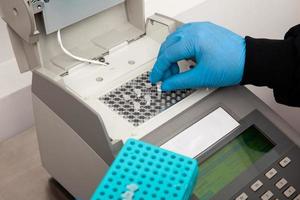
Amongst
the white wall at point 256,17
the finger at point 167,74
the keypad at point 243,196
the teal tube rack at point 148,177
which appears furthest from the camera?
the white wall at point 256,17

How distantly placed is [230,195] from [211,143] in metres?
0.09

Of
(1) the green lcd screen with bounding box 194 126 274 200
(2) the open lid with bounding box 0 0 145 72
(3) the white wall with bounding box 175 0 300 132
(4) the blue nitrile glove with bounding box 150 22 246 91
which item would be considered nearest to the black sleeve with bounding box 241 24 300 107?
(4) the blue nitrile glove with bounding box 150 22 246 91

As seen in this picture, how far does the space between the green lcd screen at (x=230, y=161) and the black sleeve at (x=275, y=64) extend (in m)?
0.12


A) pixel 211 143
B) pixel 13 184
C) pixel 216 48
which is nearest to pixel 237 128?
pixel 211 143

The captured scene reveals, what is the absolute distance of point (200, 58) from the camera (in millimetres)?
766

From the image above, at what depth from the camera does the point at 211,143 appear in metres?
0.68

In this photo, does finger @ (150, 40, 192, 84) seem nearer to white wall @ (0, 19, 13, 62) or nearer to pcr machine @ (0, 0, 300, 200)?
pcr machine @ (0, 0, 300, 200)

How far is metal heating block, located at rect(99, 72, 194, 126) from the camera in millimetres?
706

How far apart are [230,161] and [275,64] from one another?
22 centimetres

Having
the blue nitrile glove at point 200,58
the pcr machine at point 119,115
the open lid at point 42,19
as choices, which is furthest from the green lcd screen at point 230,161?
the open lid at point 42,19

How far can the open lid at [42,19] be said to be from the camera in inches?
26.2

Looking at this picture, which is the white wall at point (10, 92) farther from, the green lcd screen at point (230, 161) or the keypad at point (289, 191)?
the keypad at point (289, 191)

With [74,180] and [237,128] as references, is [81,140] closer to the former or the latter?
[74,180]

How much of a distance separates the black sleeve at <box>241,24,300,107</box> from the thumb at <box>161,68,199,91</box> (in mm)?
105
